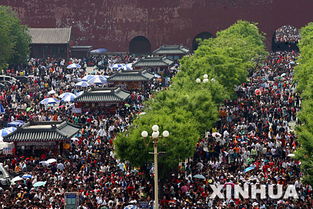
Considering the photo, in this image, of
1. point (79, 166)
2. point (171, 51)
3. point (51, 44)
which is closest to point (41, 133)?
point (79, 166)

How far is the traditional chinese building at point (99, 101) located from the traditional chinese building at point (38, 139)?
11957 mm

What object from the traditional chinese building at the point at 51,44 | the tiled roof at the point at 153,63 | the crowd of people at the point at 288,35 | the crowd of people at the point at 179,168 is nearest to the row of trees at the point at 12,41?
the traditional chinese building at the point at 51,44

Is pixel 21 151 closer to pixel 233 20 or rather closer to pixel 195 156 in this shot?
pixel 195 156

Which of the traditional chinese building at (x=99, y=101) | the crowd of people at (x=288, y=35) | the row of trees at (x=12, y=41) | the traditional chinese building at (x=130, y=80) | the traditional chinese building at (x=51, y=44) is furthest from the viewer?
the crowd of people at (x=288, y=35)

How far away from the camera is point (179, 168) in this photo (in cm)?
3934

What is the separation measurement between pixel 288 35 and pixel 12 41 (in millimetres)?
49823

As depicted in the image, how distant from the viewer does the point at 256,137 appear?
45219 millimetres

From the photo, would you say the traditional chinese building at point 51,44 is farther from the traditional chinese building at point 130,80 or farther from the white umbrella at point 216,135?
the white umbrella at point 216,135

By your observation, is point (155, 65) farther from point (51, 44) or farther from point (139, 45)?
point (139, 45)

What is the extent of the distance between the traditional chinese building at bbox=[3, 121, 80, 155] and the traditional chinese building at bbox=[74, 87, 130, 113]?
1196 centimetres

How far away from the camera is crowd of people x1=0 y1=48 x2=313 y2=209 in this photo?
3366cm

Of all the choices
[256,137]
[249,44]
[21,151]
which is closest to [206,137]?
[256,137]

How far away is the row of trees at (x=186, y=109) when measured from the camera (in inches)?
1384

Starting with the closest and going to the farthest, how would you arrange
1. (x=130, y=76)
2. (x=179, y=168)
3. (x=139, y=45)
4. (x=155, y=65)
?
(x=179, y=168) < (x=130, y=76) < (x=155, y=65) < (x=139, y=45)
